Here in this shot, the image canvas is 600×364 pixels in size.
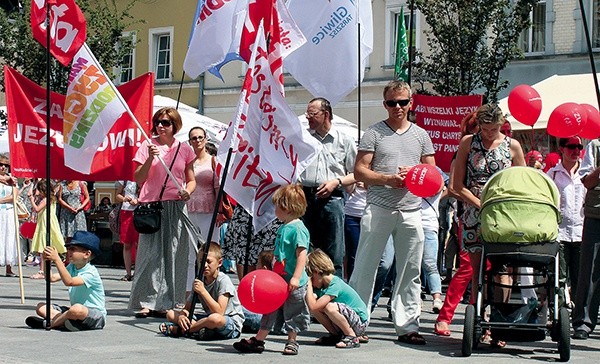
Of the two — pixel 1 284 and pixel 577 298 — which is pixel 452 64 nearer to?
pixel 1 284

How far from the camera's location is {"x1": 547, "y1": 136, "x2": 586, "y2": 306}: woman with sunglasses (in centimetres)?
1216

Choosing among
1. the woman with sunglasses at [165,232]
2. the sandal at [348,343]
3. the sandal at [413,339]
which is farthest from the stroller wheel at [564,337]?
the woman with sunglasses at [165,232]

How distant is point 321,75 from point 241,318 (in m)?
3.91

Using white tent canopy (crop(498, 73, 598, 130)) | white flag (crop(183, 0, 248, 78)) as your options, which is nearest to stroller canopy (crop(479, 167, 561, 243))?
white flag (crop(183, 0, 248, 78))

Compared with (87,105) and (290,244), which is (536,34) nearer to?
(87,105)

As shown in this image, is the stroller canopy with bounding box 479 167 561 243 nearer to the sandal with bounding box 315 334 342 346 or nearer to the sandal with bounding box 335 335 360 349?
the sandal with bounding box 335 335 360 349

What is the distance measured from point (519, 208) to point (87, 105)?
4.32 metres

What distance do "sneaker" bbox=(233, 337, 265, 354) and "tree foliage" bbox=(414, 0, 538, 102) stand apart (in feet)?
65.8

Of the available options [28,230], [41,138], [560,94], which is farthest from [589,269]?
[560,94]

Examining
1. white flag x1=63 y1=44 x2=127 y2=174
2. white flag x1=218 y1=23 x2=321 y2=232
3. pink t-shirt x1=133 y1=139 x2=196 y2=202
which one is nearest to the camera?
white flag x1=218 y1=23 x2=321 y2=232

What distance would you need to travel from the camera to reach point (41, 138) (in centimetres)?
1208

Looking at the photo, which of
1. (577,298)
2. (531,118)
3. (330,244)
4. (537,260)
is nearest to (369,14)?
(531,118)

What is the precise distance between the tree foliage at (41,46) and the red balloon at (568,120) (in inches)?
947

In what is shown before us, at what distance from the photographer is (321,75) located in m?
13.2
